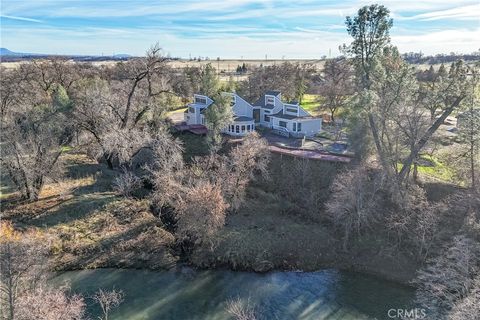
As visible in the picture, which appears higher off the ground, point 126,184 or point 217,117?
point 217,117

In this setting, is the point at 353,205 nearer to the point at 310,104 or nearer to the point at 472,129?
the point at 472,129

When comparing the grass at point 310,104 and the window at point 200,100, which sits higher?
the window at point 200,100

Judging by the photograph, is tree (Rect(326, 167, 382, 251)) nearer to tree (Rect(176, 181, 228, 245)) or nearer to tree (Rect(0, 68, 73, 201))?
tree (Rect(176, 181, 228, 245))

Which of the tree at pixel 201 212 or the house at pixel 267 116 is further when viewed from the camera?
the house at pixel 267 116

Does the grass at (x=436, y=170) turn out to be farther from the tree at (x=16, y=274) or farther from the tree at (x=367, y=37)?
the tree at (x=16, y=274)

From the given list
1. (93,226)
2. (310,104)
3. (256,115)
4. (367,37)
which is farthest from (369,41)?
(310,104)

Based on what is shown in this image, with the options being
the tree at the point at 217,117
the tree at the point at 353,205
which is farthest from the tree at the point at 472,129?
the tree at the point at 217,117
